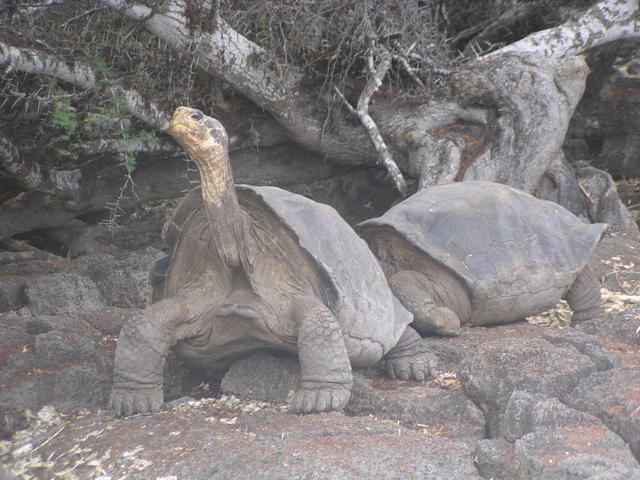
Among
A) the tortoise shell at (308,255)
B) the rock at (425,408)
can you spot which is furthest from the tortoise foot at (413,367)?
the rock at (425,408)

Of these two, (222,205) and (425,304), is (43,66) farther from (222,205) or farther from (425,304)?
(425,304)

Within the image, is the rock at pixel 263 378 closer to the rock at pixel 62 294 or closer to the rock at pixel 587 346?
the rock at pixel 587 346

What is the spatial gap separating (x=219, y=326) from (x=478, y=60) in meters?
4.51

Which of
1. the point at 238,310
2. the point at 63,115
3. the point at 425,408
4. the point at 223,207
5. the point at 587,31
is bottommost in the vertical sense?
the point at 425,408

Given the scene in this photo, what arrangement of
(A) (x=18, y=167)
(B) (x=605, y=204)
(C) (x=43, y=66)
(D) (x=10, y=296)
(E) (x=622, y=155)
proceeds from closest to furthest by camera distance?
(D) (x=10, y=296)
(C) (x=43, y=66)
(A) (x=18, y=167)
(B) (x=605, y=204)
(E) (x=622, y=155)

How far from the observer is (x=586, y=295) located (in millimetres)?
4465

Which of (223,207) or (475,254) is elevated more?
(223,207)

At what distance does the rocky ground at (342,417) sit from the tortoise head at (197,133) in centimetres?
100

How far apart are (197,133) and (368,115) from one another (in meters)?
4.00

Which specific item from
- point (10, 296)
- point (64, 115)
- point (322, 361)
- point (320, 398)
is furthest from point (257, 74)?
point (320, 398)

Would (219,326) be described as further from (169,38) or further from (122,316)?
(169,38)

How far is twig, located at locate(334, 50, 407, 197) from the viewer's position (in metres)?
6.12

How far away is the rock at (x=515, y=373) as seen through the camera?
2.36m

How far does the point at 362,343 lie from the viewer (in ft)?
9.93
